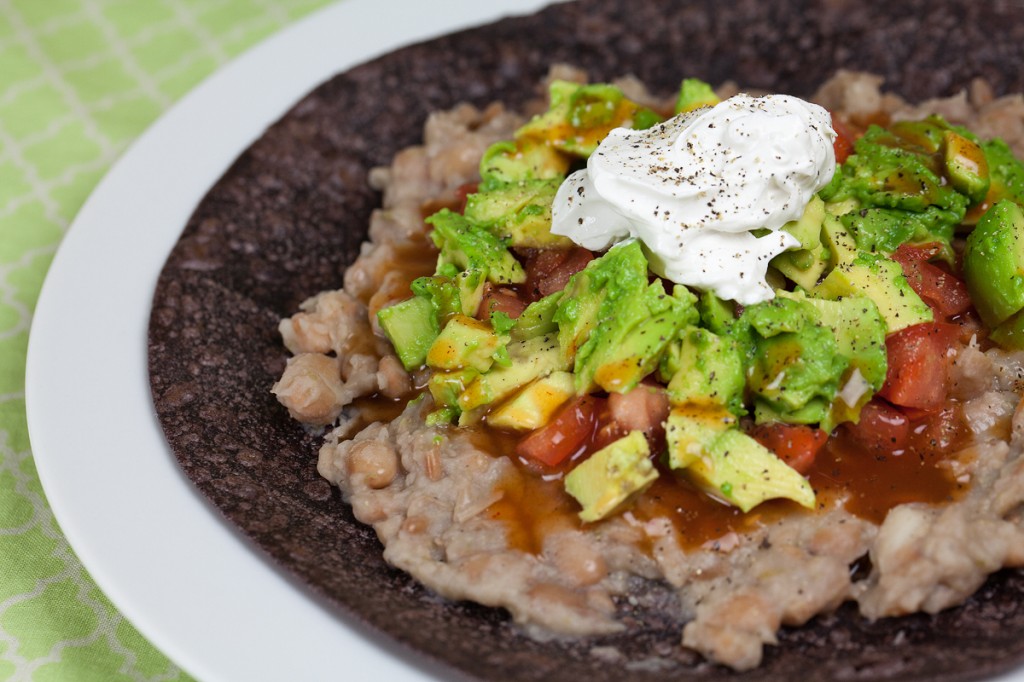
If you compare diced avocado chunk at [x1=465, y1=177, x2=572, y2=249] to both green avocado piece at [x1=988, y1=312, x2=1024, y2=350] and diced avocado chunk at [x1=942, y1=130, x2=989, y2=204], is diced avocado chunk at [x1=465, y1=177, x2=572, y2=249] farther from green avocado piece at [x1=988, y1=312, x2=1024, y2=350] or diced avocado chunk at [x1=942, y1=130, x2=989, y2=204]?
green avocado piece at [x1=988, y1=312, x2=1024, y2=350]

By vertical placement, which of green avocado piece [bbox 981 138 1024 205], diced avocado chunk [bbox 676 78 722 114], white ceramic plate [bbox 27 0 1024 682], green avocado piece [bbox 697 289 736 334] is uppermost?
diced avocado chunk [bbox 676 78 722 114]

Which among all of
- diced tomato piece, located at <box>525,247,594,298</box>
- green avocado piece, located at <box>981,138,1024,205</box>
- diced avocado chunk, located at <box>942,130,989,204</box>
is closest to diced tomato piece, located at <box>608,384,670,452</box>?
diced tomato piece, located at <box>525,247,594,298</box>

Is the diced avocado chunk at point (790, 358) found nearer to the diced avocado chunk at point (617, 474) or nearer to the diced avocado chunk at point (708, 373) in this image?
the diced avocado chunk at point (708, 373)

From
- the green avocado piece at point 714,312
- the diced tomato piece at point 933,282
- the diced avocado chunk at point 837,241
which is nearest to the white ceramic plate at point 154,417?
the green avocado piece at point 714,312

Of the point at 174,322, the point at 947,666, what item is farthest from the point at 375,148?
the point at 947,666

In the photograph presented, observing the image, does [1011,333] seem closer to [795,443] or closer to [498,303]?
[795,443]

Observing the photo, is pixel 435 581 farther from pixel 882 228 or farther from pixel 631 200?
pixel 882 228

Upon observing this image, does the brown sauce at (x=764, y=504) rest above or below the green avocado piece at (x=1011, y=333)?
below
